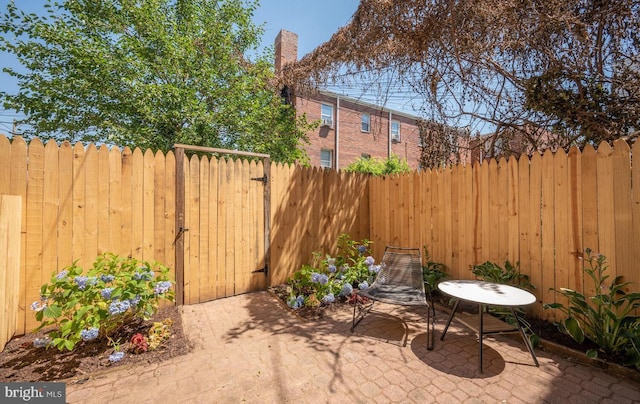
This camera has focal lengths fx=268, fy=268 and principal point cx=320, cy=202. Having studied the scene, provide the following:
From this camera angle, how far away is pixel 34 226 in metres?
2.90

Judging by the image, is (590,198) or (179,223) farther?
(179,223)

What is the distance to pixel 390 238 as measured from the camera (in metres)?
5.35

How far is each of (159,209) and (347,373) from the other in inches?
121

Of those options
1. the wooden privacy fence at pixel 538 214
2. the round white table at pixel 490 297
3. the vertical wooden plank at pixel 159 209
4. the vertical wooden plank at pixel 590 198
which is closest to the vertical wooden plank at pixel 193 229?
the vertical wooden plank at pixel 159 209

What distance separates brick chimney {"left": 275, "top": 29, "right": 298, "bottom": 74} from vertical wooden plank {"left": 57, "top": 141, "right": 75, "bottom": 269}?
9635 mm

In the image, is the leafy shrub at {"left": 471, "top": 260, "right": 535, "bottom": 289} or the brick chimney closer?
the leafy shrub at {"left": 471, "top": 260, "right": 535, "bottom": 289}

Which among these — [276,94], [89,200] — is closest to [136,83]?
[276,94]

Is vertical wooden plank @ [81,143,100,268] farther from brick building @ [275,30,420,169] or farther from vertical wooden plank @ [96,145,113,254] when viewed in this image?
brick building @ [275,30,420,169]

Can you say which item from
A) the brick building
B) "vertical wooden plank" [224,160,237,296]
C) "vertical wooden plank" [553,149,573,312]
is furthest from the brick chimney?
"vertical wooden plank" [553,149,573,312]

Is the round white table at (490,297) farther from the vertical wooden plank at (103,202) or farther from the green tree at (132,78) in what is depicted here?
the green tree at (132,78)

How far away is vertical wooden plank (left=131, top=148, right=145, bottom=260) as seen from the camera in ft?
11.3

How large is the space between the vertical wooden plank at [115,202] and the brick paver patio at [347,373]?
1375 mm

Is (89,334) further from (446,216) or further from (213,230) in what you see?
(446,216)

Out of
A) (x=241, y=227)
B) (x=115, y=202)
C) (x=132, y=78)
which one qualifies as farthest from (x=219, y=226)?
(x=132, y=78)
